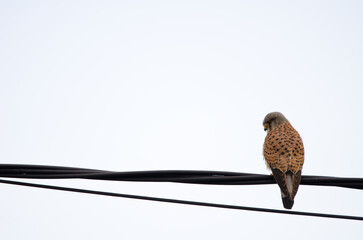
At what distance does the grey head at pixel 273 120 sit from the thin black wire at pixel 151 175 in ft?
11.7

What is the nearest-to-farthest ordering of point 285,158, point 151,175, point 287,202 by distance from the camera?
point 151,175 → point 287,202 → point 285,158

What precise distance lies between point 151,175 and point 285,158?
218 cm

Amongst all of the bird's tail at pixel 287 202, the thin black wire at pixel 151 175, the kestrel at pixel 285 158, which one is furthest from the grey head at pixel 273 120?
the thin black wire at pixel 151 175

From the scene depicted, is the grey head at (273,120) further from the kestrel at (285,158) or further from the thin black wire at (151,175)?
the thin black wire at (151,175)

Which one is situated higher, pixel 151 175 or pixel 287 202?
pixel 287 202

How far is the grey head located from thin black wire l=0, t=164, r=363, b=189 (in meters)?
3.55

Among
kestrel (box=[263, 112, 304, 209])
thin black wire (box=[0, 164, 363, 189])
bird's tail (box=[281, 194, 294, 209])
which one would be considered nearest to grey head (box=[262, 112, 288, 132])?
kestrel (box=[263, 112, 304, 209])

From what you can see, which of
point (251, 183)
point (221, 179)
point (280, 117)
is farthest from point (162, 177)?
point (280, 117)

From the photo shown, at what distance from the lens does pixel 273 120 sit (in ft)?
23.6

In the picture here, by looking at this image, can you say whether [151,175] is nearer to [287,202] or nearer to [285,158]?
[287,202]

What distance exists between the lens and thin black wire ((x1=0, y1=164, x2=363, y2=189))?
3.41 metres

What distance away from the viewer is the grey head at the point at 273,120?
7055 millimetres

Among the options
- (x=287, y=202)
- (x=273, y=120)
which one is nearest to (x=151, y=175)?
(x=287, y=202)

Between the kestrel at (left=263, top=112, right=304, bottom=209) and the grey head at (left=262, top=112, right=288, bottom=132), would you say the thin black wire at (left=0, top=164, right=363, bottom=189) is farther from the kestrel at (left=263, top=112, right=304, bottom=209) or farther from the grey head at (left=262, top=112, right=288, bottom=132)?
the grey head at (left=262, top=112, right=288, bottom=132)
